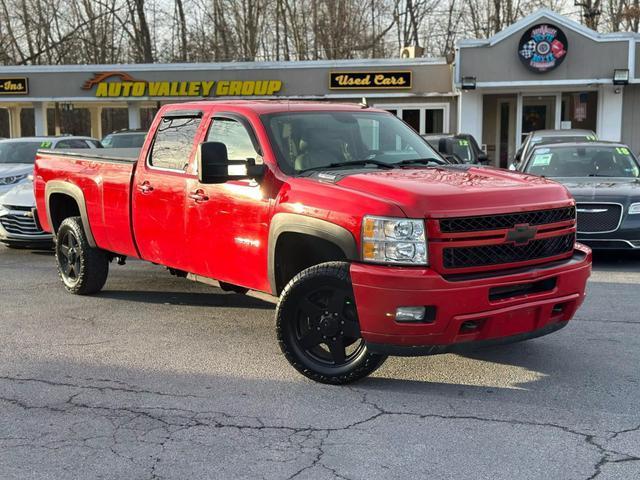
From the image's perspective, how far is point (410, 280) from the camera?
440 cm

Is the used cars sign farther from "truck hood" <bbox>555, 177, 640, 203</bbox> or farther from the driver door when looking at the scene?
the driver door

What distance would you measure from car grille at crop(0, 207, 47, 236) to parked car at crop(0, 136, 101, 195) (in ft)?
6.65

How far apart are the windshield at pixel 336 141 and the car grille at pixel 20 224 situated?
5536mm

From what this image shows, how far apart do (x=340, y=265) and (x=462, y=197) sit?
2.82 ft

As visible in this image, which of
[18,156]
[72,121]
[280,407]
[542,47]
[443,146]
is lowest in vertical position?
[280,407]

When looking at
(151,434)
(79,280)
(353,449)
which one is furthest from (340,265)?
(79,280)

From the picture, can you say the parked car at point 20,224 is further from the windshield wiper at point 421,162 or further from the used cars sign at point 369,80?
the used cars sign at point 369,80

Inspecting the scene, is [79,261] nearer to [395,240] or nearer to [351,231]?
[351,231]

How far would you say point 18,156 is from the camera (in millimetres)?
13547

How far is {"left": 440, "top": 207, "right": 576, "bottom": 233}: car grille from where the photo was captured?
14.9 ft

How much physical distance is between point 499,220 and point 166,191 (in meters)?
Answer: 2.88

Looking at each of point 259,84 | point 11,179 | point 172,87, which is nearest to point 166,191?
point 11,179

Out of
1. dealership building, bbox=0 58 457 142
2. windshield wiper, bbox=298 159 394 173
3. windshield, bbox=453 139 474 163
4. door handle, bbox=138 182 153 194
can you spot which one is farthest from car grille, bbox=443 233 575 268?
dealership building, bbox=0 58 457 142

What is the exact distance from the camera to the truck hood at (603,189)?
9180 mm
